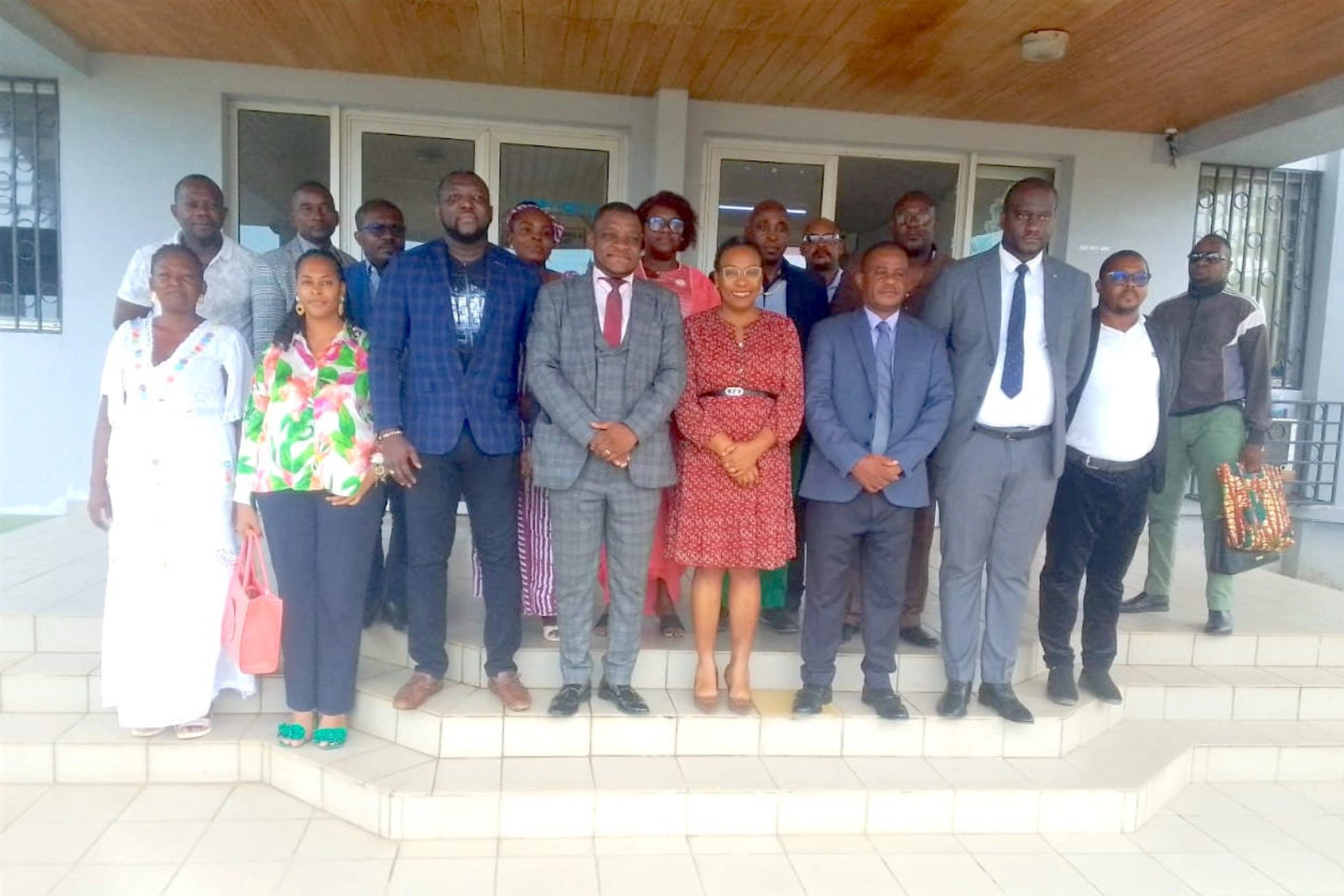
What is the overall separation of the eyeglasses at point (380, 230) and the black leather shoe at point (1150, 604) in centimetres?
368

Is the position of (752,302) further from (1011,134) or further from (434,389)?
(1011,134)

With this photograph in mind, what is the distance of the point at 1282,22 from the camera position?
4.20m

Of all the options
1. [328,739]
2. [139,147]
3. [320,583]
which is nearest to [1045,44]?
[320,583]

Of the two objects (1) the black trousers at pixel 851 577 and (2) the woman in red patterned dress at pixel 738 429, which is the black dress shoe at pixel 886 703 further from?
(2) the woman in red patterned dress at pixel 738 429

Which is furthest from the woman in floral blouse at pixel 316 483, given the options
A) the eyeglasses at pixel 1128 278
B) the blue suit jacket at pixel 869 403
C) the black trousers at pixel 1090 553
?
the eyeglasses at pixel 1128 278

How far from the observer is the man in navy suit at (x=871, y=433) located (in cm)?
299

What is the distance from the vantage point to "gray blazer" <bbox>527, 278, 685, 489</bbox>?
2.89 m

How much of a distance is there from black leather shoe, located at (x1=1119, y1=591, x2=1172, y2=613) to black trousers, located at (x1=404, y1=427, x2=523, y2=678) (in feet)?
9.76

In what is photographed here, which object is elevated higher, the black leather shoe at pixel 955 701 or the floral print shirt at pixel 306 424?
the floral print shirt at pixel 306 424

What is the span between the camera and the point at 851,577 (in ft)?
10.4

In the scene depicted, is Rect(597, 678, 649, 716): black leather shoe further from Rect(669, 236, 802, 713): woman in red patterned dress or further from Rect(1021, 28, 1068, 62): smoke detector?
Rect(1021, 28, 1068, 62): smoke detector

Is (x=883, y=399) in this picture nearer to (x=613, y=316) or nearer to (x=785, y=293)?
(x=785, y=293)

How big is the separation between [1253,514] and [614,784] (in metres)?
2.94

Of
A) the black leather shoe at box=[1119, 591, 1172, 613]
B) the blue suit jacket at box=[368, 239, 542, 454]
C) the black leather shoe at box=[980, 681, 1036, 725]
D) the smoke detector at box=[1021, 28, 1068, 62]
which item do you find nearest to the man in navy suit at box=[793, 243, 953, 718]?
the black leather shoe at box=[980, 681, 1036, 725]
